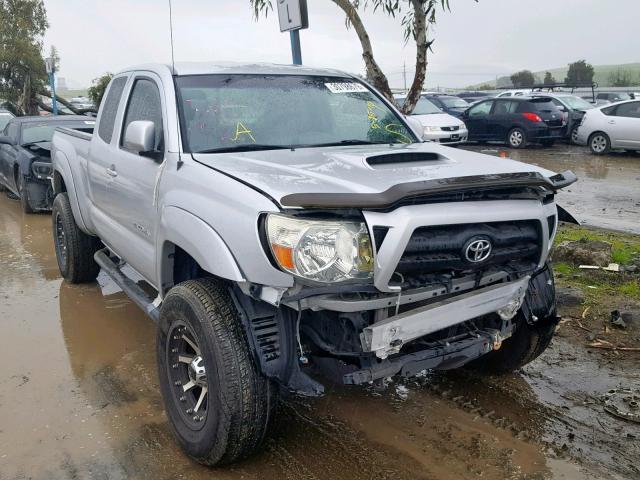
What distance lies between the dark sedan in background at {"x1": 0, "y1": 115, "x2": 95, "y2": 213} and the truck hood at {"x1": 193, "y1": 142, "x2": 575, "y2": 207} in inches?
266

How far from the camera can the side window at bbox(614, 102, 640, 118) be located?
1596 centimetres

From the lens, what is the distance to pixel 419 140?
15.2 feet

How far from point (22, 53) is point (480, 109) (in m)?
17.9

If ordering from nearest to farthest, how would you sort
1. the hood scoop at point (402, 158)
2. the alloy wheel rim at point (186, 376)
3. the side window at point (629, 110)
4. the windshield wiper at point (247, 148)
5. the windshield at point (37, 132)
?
the alloy wheel rim at point (186, 376) < the hood scoop at point (402, 158) < the windshield wiper at point (247, 148) < the windshield at point (37, 132) < the side window at point (629, 110)

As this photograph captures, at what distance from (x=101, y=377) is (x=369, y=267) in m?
2.44

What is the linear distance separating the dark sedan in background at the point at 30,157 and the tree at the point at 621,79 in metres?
40.4

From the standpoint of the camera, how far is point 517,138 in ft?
61.6

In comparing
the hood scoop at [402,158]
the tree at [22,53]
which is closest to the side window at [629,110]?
the hood scoop at [402,158]

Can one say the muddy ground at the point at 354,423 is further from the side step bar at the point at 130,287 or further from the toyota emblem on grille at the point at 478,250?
the toyota emblem on grille at the point at 478,250

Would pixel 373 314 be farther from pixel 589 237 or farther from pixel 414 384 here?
pixel 589 237

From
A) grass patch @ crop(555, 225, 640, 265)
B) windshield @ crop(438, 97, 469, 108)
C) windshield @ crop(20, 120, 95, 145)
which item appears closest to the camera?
grass patch @ crop(555, 225, 640, 265)

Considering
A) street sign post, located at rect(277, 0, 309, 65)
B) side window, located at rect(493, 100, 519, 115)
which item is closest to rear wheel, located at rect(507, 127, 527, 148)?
side window, located at rect(493, 100, 519, 115)

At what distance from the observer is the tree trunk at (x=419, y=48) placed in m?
7.74

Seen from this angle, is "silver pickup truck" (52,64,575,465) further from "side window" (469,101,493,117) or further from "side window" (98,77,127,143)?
"side window" (469,101,493,117)
